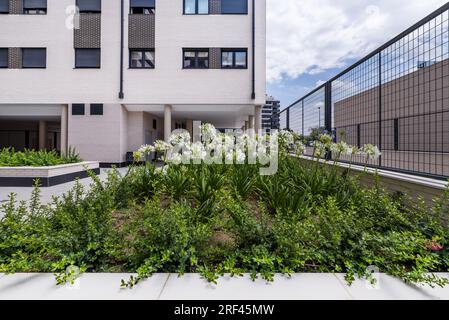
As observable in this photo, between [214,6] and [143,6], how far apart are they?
3.92 metres

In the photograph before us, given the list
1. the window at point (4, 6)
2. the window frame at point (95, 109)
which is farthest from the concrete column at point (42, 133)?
the window frame at point (95, 109)

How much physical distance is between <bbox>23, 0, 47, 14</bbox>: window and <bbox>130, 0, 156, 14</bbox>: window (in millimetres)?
4723

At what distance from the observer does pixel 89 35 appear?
12766mm

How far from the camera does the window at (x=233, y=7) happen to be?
12.5m

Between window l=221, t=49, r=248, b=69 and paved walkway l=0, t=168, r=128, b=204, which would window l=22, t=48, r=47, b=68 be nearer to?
paved walkway l=0, t=168, r=128, b=204

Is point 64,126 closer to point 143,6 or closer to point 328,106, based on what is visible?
point 143,6

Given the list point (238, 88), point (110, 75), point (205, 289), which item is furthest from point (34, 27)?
point (205, 289)

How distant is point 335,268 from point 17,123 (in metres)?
24.8

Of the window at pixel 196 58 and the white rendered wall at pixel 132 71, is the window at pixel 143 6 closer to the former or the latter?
the white rendered wall at pixel 132 71

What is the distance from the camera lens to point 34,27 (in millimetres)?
12797

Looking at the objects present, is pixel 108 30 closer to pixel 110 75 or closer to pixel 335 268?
pixel 110 75

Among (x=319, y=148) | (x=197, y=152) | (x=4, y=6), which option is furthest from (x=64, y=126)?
(x=319, y=148)

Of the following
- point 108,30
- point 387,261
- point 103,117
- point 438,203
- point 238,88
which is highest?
point 108,30

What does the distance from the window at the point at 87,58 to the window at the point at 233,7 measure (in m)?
7.04
